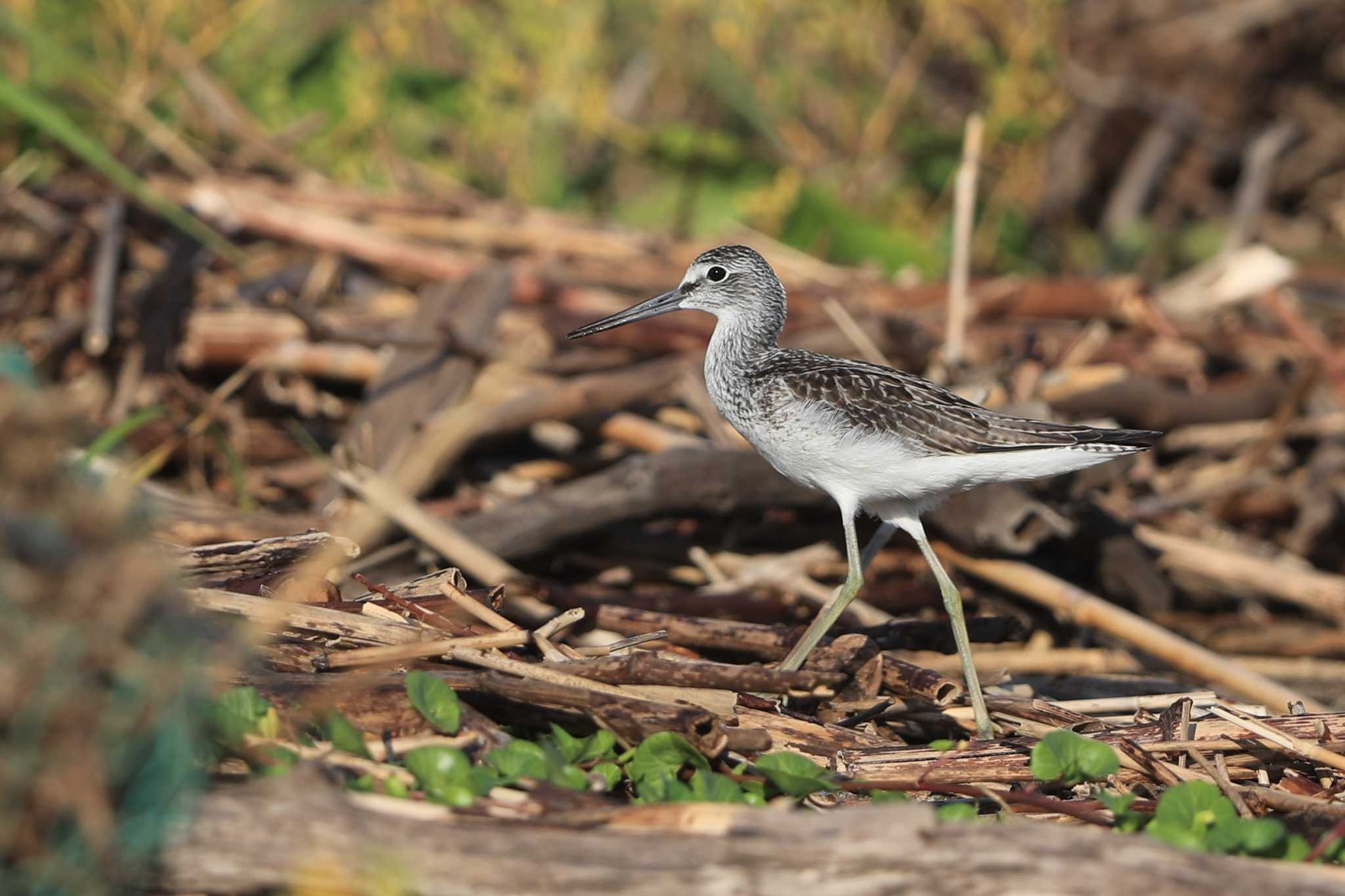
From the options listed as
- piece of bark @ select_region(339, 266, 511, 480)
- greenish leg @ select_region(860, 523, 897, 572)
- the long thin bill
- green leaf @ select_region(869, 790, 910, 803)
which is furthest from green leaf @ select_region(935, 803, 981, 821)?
piece of bark @ select_region(339, 266, 511, 480)

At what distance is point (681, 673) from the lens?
4055 millimetres

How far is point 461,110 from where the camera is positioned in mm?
9805

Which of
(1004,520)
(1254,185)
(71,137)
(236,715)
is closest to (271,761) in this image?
(236,715)

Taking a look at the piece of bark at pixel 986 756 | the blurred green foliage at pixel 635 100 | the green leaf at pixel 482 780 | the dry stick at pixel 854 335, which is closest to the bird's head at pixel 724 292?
the dry stick at pixel 854 335

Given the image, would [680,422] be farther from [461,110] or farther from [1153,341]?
[461,110]

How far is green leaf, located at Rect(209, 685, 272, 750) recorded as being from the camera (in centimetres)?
299

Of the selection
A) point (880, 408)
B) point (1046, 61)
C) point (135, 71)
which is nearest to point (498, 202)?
point (135, 71)

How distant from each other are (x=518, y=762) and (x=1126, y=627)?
3.10 meters

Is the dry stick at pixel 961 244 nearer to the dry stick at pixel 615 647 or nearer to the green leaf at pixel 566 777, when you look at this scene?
the dry stick at pixel 615 647

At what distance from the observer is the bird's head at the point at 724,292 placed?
540cm

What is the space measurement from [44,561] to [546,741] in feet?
4.94

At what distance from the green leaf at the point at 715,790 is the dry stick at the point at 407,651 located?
0.74 metres

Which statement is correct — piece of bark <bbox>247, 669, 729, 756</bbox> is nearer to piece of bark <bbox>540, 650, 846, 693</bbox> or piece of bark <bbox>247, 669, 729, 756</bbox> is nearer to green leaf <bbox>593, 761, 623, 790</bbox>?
green leaf <bbox>593, 761, 623, 790</bbox>

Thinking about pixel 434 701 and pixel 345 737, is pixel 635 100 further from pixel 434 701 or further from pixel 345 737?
pixel 345 737
